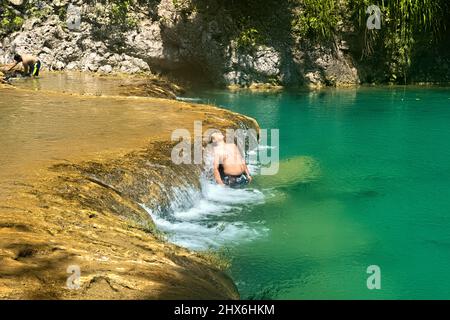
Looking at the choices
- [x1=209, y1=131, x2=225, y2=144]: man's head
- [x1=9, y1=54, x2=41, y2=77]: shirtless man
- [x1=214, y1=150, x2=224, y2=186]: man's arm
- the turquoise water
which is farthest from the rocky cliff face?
[x1=214, y1=150, x2=224, y2=186]: man's arm

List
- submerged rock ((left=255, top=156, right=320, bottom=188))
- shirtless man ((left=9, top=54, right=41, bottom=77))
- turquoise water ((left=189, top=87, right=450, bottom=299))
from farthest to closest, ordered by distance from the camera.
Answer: shirtless man ((left=9, top=54, right=41, bottom=77))
submerged rock ((left=255, top=156, right=320, bottom=188))
turquoise water ((left=189, top=87, right=450, bottom=299))

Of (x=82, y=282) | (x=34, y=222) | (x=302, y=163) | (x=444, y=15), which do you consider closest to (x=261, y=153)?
(x=302, y=163)

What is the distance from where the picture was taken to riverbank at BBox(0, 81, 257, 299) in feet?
12.0

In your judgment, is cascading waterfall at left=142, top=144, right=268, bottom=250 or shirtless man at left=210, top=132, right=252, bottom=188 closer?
cascading waterfall at left=142, top=144, right=268, bottom=250

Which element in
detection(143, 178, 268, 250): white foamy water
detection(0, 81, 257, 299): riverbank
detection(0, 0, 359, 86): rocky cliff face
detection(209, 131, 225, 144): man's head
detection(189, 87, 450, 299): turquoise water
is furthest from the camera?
detection(0, 0, 359, 86): rocky cliff face

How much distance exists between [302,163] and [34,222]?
6.72 meters

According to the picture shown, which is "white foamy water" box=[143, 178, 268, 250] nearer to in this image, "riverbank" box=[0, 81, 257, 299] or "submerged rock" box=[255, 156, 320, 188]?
"riverbank" box=[0, 81, 257, 299]

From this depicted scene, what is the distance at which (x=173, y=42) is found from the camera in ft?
71.1

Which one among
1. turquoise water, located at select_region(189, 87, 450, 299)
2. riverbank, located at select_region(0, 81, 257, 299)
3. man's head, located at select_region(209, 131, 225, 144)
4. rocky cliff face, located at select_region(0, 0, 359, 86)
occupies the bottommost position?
turquoise water, located at select_region(189, 87, 450, 299)

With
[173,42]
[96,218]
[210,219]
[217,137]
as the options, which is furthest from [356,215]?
[173,42]

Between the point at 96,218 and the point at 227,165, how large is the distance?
3.66 meters

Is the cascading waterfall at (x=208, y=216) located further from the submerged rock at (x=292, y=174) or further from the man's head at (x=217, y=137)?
the submerged rock at (x=292, y=174)

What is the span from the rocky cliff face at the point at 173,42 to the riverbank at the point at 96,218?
1229 centimetres

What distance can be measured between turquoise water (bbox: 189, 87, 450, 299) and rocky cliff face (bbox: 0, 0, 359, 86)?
6965 millimetres
